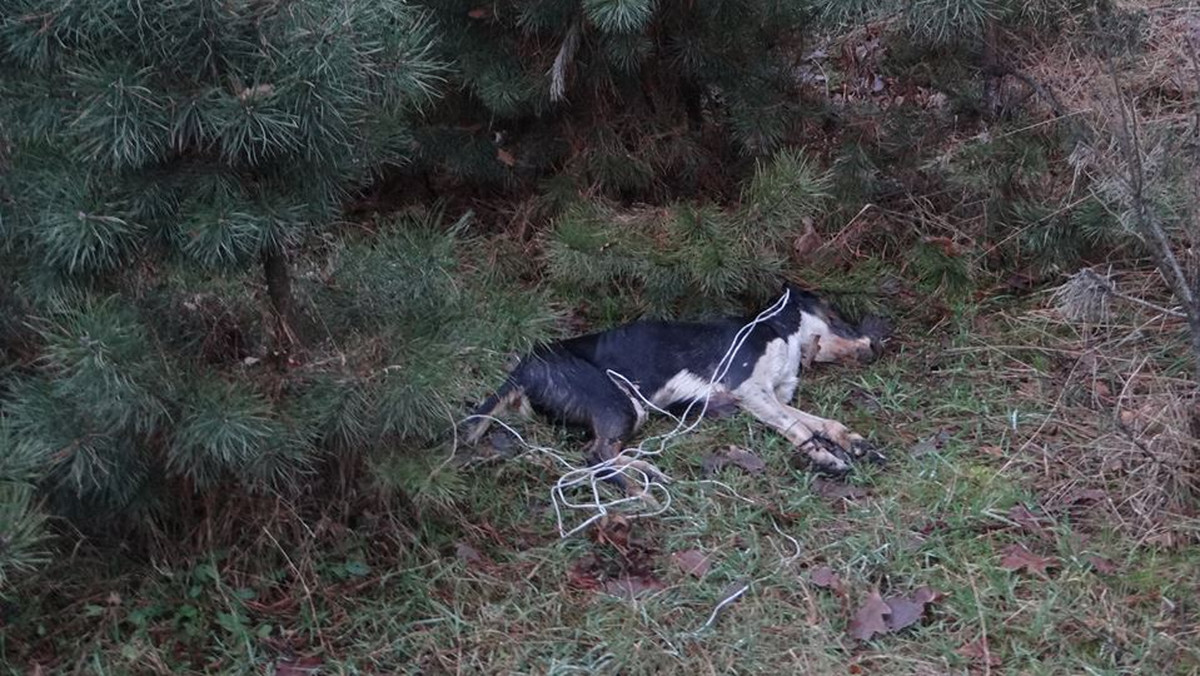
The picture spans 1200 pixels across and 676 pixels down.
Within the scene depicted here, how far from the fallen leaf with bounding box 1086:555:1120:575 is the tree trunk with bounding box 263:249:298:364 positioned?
2.15 metres

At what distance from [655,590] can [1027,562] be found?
984 mm

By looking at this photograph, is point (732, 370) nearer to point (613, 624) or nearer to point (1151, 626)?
point (613, 624)

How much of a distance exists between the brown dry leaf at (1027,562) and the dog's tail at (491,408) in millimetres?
1593

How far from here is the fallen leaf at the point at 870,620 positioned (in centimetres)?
332

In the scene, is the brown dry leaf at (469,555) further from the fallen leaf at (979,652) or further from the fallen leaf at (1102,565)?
the fallen leaf at (1102,565)

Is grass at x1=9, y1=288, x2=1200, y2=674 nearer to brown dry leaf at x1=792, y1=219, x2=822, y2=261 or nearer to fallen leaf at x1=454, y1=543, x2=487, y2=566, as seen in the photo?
fallen leaf at x1=454, y1=543, x2=487, y2=566

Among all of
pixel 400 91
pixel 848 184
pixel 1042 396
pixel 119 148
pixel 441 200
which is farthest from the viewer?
pixel 441 200

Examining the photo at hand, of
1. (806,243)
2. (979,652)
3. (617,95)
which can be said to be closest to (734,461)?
(979,652)

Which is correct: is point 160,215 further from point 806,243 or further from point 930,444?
point 806,243

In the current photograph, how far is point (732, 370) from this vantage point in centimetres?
458

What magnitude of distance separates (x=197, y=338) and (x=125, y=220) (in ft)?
1.61

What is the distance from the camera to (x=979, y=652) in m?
3.24

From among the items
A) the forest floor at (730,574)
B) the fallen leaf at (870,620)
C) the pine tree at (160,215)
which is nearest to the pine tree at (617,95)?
the forest floor at (730,574)

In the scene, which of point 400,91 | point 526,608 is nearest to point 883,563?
point 526,608
